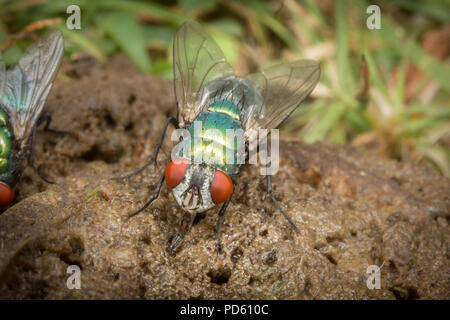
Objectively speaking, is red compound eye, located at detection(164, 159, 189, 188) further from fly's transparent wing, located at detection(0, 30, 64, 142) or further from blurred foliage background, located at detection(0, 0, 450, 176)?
blurred foliage background, located at detection(0, 0, 450, 176)

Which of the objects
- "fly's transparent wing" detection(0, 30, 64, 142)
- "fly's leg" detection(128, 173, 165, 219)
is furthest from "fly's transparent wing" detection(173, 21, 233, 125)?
"fly's transparent wing" detection(0, 30, 64, 142)

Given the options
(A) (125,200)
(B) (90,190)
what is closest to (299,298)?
(A) (125,200)

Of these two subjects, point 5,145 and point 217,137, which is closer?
point 217,137

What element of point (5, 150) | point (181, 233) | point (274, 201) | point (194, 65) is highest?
point (194, 65)

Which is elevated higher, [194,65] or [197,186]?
[194,65]

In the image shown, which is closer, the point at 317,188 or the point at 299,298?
the point at 299,298

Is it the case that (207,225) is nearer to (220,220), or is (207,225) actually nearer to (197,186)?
(220,220)

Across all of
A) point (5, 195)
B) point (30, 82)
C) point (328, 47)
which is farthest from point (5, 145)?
point (328, 47)
